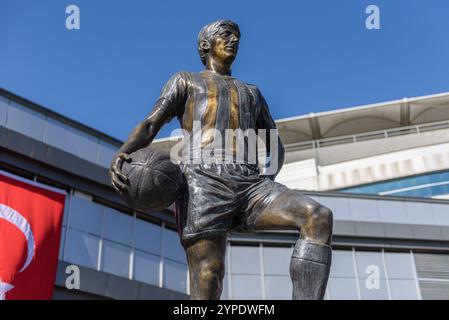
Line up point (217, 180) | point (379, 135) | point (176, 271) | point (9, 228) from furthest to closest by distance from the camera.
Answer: point (379, 135)
point (176, 271)
point (9, 228)
point (217, 180)

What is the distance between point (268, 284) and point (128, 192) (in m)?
20.0

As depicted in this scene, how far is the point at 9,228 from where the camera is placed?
62.8 feet

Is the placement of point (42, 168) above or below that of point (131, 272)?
above

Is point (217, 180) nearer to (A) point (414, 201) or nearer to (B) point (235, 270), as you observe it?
(B) point (235, 270)

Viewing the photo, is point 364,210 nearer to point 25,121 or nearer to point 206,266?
point 25,121

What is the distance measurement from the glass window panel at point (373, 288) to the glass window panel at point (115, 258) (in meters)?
8.27

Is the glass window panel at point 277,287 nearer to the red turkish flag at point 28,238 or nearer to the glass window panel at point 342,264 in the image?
the glass window panel at point 342,264

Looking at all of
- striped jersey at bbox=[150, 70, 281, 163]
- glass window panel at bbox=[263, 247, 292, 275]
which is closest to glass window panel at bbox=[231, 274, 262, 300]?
glass window panel at bbox=[263, 247, 292, 275]

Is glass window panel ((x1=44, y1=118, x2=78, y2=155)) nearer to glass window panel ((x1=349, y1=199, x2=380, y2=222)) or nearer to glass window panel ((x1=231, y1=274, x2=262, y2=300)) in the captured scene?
glass window panel ((x1=231, y1=274, x2=262, y2=300))

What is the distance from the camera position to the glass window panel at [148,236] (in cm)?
2277

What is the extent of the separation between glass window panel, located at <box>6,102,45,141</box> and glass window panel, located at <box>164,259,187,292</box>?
5794mm

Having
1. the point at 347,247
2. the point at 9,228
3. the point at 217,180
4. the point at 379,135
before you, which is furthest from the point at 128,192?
the point at 379,135

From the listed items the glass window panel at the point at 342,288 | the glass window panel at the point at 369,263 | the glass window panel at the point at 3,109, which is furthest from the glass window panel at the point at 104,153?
the glass window panel at the point at 369,263

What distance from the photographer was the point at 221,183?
4887mm
